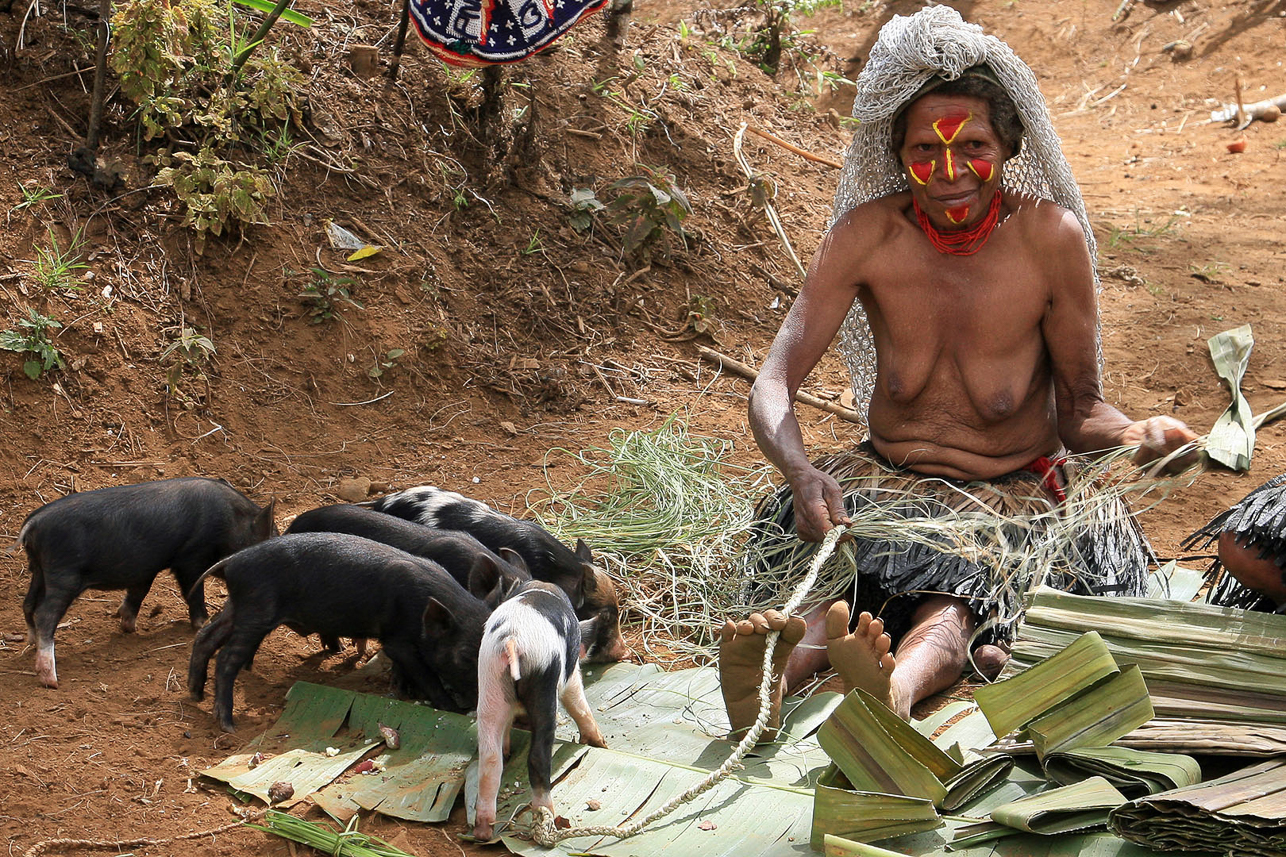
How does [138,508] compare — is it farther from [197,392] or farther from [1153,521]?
[1153,521]

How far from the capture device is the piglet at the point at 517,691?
2.98m

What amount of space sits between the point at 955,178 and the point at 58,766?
10.1ft

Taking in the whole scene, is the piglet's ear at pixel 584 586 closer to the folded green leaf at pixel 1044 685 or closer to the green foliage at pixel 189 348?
the folded green leaf at pixel 1044 685

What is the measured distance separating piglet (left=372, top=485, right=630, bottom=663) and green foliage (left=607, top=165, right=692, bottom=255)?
253cm

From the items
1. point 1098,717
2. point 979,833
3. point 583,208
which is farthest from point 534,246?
A: point 979,833

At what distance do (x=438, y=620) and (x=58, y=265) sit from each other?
2882mm

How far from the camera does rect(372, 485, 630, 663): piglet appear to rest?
13.2 ft

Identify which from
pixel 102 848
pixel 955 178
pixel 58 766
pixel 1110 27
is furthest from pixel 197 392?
pixel 1110 27

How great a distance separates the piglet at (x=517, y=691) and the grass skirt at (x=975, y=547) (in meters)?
1.08

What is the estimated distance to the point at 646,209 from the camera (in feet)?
21.5

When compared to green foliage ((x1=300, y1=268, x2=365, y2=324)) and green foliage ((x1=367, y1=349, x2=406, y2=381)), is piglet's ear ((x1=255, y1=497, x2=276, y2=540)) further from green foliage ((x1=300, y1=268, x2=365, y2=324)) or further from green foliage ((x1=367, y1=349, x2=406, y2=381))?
green foliage ((x1=300, y1=268, x2=365, y2=324))

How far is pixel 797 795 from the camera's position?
3004mm

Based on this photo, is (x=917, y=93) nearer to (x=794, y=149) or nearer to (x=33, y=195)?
(x=33, y=195)

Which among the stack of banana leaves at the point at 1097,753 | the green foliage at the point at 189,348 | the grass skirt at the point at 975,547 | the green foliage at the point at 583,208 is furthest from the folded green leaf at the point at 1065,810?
the green foliage at the point at 583,208
